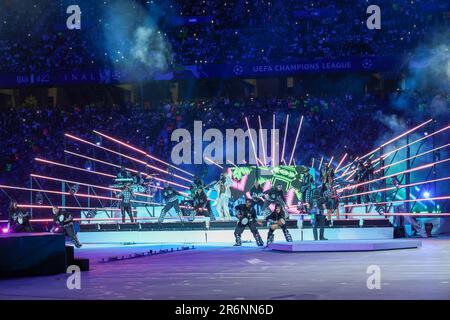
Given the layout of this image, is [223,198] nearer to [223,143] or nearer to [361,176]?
[361,176]

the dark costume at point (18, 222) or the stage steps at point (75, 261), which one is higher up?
the dark costume at point (18, 222)

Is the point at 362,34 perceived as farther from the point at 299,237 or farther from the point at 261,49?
the point at 299,237

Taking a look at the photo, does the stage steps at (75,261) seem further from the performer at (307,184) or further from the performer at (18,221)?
the performer at (307,184)

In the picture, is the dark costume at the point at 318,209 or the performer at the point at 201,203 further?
the performer at the point at 201,203

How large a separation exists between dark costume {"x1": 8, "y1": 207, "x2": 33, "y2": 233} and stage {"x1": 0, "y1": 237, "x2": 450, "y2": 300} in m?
5.44

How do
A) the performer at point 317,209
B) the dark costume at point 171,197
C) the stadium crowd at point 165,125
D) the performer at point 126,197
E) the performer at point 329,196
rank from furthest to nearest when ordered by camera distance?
the stadium crowd at point 165,125 → the performer at point 126,197 → the dark costume at point 171,197 → the performer at point 329,196 → the performer at point 317,209

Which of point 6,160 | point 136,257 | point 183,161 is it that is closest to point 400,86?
point 183,161

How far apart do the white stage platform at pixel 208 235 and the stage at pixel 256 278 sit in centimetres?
501

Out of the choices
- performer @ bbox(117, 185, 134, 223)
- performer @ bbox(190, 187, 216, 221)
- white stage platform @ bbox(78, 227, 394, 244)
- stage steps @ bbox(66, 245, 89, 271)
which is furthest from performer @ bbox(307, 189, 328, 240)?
stage steps @ bbox(66, 245, 89, 271)

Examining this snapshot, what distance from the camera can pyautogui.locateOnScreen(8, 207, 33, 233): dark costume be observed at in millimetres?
23875

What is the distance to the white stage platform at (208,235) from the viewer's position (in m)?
24.6

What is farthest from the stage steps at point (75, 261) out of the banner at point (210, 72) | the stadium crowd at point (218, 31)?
the stadium crowd at point (218, 31)
